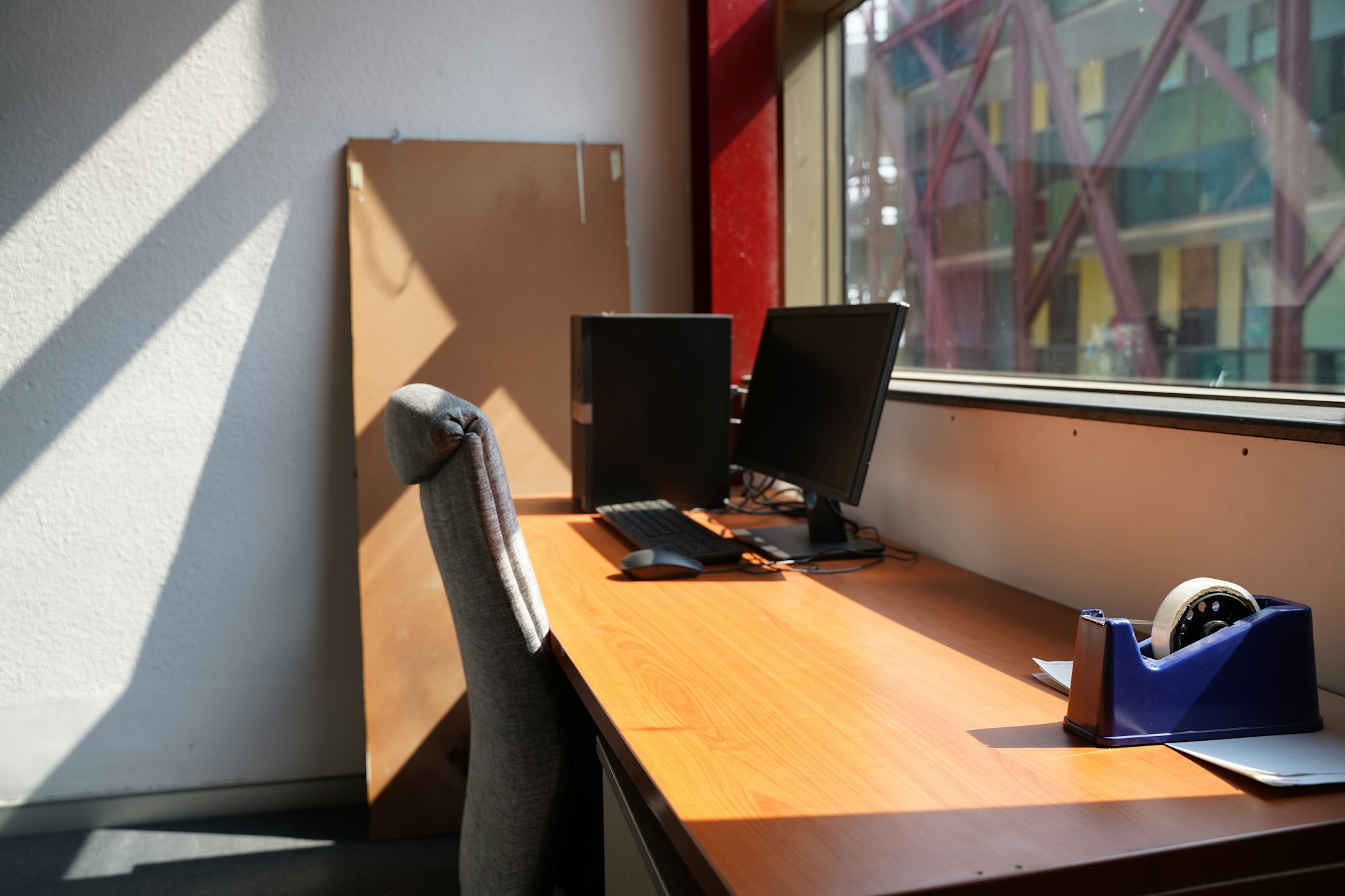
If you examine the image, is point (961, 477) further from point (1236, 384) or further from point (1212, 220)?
point (1212, 220)

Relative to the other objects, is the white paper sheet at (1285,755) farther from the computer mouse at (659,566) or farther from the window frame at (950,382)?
the computer mouse at (659,566)

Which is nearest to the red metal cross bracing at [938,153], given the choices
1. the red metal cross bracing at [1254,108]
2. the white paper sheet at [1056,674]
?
the red metal cross bracing at [1254,108]

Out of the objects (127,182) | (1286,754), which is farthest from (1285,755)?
(127,182)

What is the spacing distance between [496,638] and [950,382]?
1209 mm

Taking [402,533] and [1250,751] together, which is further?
[402,533]

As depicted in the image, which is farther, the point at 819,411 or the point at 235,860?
the point at 235,860

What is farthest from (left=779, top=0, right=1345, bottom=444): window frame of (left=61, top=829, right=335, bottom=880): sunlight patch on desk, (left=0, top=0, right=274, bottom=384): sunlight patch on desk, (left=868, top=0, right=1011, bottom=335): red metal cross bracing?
(left=61, top=829, right=335, bottom=880): sunlight patch on desk

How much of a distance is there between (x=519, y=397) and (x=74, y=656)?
1.35 meters

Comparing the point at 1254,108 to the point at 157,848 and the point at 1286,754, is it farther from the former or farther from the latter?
the point at 157,848

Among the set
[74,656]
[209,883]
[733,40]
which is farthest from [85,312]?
[733,40]

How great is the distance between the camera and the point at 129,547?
263 cm

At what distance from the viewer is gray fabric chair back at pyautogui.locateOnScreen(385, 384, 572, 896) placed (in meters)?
1.23

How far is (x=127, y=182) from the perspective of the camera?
2553 mm

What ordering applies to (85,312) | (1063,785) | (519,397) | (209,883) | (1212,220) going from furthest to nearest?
1. (519,397)
2. (85,312)
3. (209,883)
4. (1212,220)
5. (1063,785)
